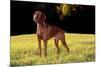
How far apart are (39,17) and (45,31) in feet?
0.60

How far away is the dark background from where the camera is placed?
2.42 meters

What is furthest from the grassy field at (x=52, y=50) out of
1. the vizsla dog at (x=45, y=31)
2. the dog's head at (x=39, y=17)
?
the dog's head at (x=39, y=17)

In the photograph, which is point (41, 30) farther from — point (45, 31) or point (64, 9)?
point (64, 9)

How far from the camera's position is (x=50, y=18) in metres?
2.57

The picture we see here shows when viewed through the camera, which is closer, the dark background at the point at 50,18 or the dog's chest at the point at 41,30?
the dark background at the point at 50,18

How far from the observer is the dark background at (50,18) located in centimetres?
242

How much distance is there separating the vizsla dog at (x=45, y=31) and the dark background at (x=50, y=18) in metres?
0.05

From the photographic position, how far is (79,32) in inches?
107

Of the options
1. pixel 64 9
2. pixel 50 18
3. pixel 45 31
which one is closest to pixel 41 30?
pixel 45 31

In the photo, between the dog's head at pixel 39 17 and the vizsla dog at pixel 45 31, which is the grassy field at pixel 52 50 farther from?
the dog's head at pixel 39 17

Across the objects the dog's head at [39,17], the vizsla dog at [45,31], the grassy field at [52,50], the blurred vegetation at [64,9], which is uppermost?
the blurred vegetation at [64,9]
